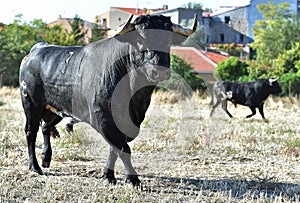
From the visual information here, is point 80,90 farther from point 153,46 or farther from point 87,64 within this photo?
point 153,46

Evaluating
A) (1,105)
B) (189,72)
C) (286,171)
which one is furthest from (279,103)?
(286,171)

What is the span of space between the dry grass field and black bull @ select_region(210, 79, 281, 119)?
4684mm

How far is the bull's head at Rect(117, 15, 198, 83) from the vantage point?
17.3ft

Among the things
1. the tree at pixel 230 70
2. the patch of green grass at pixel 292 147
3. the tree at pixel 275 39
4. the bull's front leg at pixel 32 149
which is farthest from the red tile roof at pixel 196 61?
the bull's front leg at pixel 32 149

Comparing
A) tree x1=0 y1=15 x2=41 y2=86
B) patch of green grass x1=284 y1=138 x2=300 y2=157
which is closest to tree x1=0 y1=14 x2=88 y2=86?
tree x1=0 y1=15 x2=41 y2=86

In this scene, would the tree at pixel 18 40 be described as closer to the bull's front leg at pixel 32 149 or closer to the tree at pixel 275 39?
the tree at pixel 275 39

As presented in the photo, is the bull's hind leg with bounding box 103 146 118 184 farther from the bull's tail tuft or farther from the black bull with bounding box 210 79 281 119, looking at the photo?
the black bull with bounding box 210 79 281 119

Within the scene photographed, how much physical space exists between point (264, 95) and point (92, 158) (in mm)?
10644

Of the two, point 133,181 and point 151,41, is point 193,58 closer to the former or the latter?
point 133,181

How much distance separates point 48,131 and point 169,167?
73.0 inches

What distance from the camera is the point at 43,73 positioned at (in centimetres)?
684

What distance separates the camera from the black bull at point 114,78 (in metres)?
5.44

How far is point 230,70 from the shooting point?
3225 centimetres

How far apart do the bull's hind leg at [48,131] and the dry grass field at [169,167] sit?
0.21 metres
